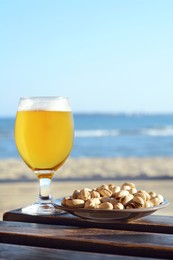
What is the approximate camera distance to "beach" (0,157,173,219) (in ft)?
19.0

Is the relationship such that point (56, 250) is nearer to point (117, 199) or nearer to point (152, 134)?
point (117, 199)

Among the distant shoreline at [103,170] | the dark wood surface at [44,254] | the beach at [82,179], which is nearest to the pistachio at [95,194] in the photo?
the dark wood surface at [44,254]

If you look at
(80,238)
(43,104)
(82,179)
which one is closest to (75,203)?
(80,238)

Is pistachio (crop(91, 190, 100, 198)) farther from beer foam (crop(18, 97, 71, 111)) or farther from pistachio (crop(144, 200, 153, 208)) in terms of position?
beer foam (crop(18, 97, 71, 111))

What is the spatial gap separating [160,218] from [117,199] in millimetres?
88

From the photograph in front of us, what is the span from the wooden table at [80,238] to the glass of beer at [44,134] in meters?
0.12

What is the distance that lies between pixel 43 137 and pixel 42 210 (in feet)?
0.49

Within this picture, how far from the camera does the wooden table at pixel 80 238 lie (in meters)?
0.87

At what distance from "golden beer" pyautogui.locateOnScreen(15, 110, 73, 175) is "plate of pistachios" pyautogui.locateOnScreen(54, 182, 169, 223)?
0.11m

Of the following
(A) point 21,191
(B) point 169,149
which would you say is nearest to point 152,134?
(B) point 169,149

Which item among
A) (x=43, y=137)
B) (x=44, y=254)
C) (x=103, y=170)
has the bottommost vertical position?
(x=103, y=170)

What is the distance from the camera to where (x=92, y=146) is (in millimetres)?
18281

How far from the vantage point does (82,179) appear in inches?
295

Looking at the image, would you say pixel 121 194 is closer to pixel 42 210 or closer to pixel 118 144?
pixel 42 210
